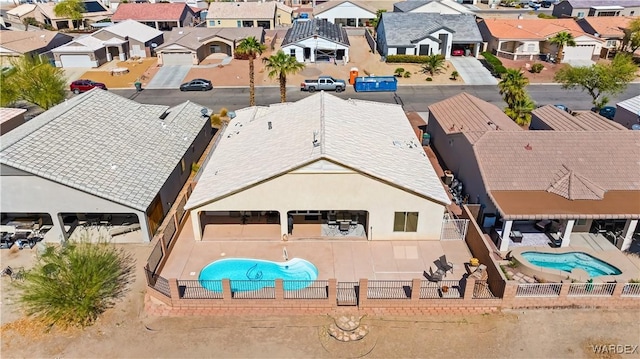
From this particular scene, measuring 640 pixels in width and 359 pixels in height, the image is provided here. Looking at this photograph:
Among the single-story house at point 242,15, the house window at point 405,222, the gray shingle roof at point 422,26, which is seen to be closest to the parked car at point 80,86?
the single-story house at point 242,15

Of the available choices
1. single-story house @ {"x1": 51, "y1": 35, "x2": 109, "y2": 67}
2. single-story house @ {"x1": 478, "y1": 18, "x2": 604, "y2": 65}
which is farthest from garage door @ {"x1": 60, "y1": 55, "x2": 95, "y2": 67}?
single-story house @ {"x1": 478, "y1": 18, "x2": 604, "y2": 65}

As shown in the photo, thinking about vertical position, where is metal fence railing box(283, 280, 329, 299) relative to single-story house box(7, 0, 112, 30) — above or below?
below

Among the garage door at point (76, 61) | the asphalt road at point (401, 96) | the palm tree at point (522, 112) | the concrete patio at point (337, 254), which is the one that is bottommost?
the concrete patio at point (337, 254)

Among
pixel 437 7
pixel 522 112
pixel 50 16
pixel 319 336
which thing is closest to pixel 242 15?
pixel 437 7

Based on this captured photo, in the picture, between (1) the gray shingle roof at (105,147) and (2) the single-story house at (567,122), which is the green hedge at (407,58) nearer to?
(2) the single-story house at (567,122)

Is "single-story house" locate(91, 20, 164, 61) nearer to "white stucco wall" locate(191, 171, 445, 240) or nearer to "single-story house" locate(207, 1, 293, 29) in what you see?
"single-story house" locate(207, 1, 293, 29)
